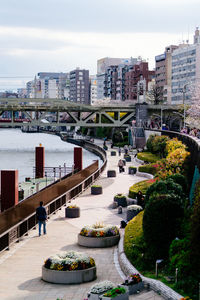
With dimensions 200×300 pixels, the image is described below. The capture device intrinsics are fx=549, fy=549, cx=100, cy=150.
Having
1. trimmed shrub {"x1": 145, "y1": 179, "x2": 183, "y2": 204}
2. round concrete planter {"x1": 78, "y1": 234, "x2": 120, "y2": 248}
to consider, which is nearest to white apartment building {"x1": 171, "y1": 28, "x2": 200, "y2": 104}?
trimmed shrub {"x1": 145, "y1": 179, "x2": 183, "y2": 204}

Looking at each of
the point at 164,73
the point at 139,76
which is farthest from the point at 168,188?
the point at 139,76

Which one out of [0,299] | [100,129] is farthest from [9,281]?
[100,129]

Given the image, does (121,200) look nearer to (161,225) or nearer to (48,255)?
(48,255)

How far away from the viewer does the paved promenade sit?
15.6 metres

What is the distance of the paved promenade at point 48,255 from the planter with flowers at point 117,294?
821mm

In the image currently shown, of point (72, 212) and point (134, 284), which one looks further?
point (72, 212)

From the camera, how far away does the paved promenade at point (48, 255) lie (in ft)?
51.2

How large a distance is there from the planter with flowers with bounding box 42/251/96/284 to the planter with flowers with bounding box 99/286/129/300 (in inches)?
128

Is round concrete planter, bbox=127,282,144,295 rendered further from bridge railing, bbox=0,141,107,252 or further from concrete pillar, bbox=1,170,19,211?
concrete pillar, bbox=1,170,19,211

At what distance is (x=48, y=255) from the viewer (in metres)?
20.4

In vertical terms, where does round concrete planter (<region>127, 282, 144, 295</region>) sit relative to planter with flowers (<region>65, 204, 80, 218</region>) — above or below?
above

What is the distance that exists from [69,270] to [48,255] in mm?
3871

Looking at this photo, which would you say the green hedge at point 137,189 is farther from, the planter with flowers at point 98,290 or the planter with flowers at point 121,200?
the planter with flowers at point 98,290

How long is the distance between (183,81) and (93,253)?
5426 inches
